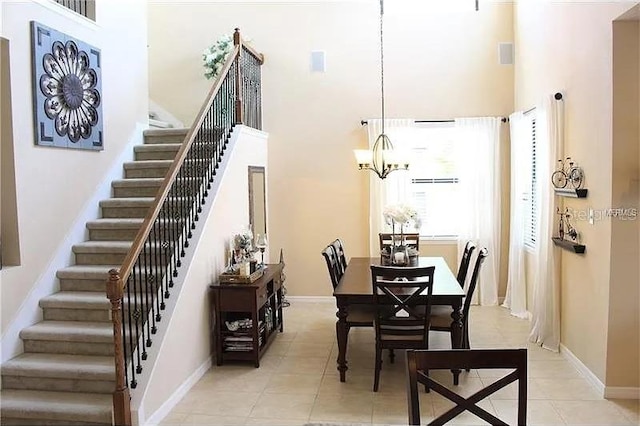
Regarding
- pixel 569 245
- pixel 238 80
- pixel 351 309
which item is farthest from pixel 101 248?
pixel 569 245

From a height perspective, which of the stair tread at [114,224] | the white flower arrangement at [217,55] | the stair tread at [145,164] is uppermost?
the white flower arrangement at [217,55]

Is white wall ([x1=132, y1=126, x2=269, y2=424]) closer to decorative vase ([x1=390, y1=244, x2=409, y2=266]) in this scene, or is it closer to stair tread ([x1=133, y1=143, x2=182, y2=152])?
stair tread ([x1=133, y1=143, x2=182, y2=152])

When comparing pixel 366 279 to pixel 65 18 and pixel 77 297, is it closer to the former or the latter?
pixel 77 297

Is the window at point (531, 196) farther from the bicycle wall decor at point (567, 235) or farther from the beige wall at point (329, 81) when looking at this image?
the bicycle wall decor at point (567, 235)

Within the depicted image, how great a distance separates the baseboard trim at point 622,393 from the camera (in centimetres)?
392

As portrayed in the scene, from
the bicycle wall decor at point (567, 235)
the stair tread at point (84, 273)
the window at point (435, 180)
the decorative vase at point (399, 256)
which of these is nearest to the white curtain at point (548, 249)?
the bicycle wall decor at point (567, 235)

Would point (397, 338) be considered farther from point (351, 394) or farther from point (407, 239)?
point (407, 239)

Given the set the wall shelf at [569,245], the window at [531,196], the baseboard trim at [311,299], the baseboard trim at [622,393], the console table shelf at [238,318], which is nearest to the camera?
the baseboard trim at [622,393]

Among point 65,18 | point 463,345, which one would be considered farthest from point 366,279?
point 65,18

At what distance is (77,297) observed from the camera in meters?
4.39

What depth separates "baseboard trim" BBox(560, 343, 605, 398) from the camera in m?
4.05

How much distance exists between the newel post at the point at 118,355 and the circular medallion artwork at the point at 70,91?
1994 mm

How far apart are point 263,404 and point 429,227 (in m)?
3.87

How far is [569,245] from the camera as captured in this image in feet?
15.0
